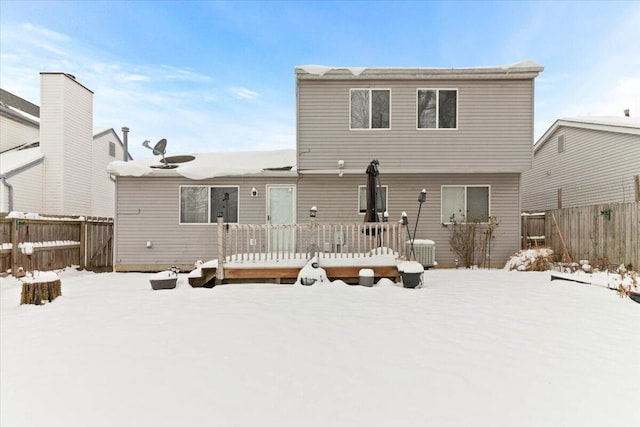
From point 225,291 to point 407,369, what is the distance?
411 cm

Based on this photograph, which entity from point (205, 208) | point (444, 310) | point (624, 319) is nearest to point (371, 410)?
point (444, 310)

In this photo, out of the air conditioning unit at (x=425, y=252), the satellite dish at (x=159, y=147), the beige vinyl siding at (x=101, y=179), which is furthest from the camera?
the beige vinyl siding at (x=101, y=179)

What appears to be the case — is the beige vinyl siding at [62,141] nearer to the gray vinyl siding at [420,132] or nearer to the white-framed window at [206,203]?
the white-framed window at [206,203]

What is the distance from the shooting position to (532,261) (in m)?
8.30

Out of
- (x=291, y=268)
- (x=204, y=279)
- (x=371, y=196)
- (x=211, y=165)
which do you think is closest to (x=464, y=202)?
(x=371, y=196)

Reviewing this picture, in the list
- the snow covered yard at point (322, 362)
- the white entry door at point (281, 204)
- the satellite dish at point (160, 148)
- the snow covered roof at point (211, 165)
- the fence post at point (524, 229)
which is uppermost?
the satellite dish at point (160, 148)

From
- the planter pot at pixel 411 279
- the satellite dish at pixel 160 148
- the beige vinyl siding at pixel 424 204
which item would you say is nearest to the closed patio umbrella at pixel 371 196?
the planter pot at pixel 411 279

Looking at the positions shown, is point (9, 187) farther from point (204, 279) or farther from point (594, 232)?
point (594, 232)

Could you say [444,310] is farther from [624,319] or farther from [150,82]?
[150,82]

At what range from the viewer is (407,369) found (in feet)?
9.23

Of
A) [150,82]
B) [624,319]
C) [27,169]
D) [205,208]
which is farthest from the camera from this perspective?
[150,82]

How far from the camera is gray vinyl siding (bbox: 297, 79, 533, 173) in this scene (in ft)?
28.8

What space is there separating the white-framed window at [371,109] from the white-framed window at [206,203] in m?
4.09

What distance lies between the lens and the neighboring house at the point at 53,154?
440 inches
